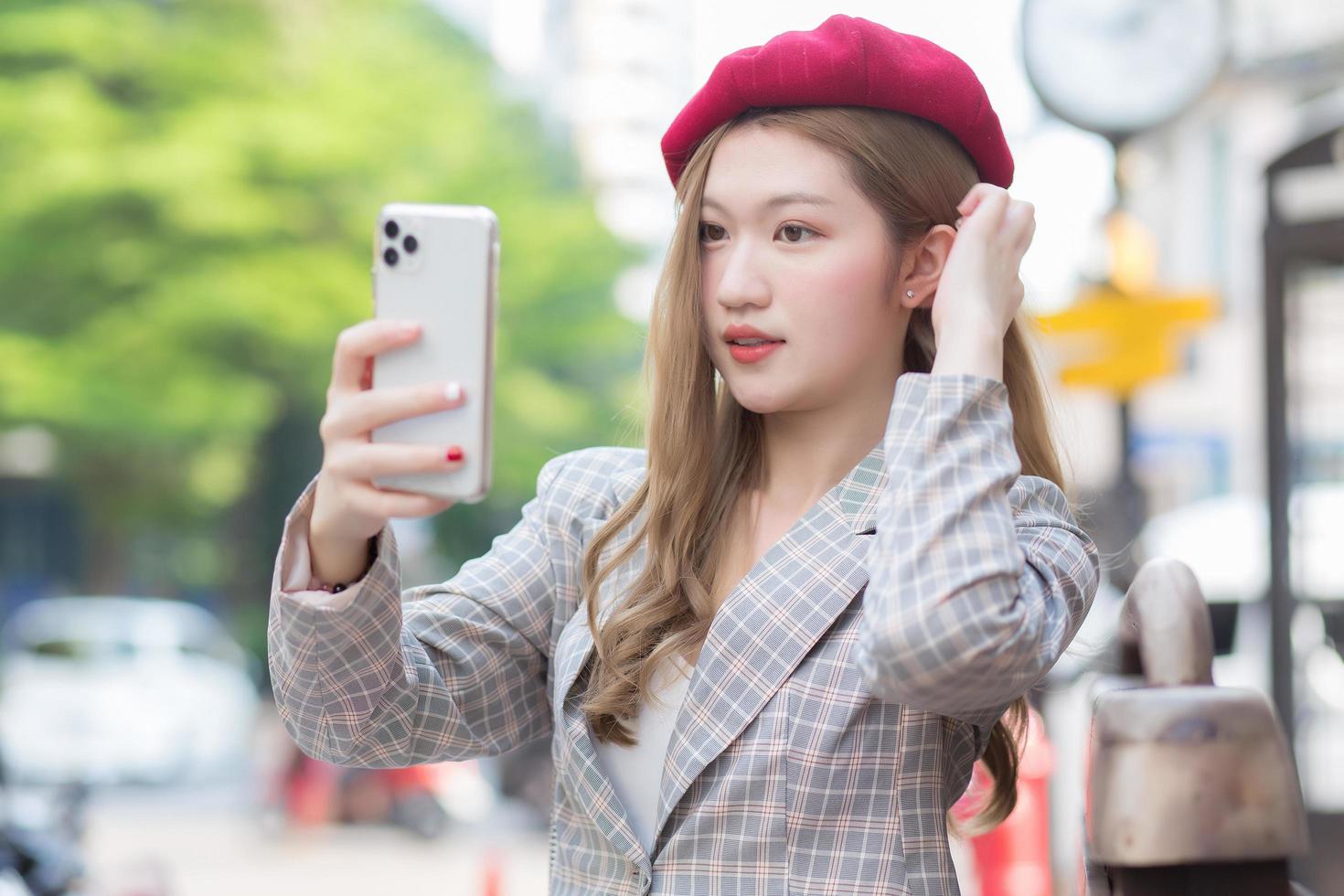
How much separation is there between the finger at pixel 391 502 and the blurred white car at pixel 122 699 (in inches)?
489

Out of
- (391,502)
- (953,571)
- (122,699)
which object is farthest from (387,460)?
(122,699)

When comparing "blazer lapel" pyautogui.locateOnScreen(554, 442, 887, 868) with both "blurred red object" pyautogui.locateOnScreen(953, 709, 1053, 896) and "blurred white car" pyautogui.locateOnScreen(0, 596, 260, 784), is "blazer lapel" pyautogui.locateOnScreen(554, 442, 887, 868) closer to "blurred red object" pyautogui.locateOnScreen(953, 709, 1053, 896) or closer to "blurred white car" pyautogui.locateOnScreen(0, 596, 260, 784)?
"blurred red object" pyautogui.locateOnScreen(953, 709, 1053, 896)

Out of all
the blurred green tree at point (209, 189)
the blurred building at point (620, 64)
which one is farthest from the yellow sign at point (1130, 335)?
the blurred building at point (620, 64)

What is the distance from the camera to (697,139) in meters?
2.16

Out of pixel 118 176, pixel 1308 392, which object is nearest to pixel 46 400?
pixel 118 176

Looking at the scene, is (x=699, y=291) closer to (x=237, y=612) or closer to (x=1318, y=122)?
(x=1318, y=122)

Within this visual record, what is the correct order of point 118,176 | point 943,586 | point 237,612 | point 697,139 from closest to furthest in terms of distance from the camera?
1. point 943,586
2. point 697,139
3. point 118,176
4. point 237,612

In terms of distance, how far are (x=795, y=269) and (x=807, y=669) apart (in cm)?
52

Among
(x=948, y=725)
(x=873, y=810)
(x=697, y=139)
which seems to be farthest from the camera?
(x=697, y=139)

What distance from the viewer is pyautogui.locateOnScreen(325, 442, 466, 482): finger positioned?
157 cm

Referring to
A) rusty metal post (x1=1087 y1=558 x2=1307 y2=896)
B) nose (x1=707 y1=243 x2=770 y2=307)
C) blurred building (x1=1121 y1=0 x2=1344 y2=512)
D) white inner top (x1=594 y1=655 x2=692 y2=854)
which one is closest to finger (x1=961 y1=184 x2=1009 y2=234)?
nose (x1=707 y1=243 x2=770 y2=307)

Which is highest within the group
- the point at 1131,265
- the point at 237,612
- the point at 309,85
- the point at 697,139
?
the point at 309,85

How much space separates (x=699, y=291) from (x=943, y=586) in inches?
24.4

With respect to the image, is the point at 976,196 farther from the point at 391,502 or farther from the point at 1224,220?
the point at 1224,220
